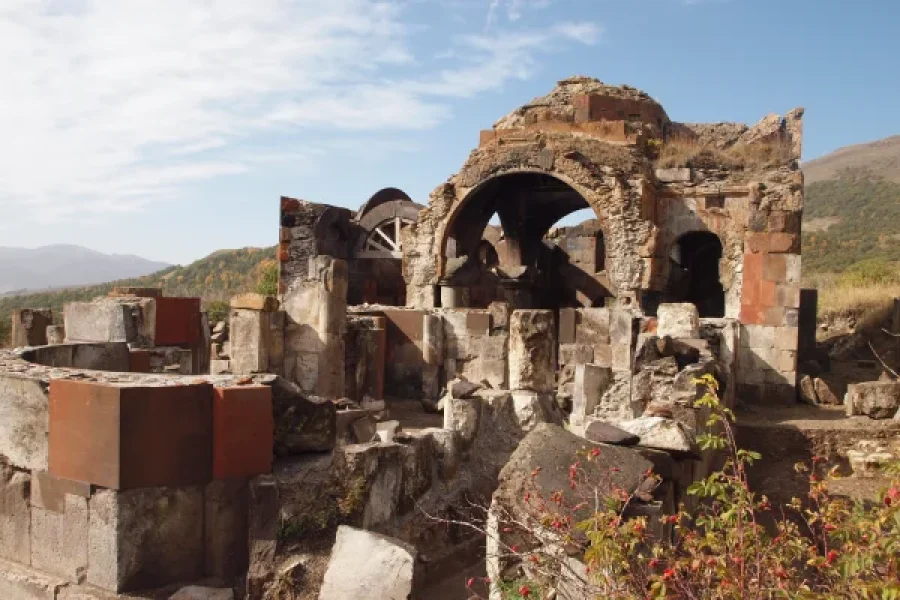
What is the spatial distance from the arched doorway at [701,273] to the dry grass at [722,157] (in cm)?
547

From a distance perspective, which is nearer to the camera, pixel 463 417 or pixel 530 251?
pixel 463 417

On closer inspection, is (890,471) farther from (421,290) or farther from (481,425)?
(421,290)

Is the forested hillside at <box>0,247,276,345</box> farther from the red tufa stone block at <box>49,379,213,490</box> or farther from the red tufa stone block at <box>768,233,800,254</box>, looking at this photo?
the red tufa stone block at <box>49,379,213,490</box>

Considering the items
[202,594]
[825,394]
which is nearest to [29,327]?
[202,594]

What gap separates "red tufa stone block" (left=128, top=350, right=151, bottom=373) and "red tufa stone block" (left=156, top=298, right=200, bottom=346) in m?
0.73

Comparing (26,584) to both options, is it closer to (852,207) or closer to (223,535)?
(223,535)

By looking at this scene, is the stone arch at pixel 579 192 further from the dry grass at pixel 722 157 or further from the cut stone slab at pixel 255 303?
the cut stone slab at pixel 255 303

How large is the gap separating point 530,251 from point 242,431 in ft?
53.9

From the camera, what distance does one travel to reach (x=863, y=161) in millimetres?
64062

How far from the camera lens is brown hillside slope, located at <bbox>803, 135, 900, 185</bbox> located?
57.6 meters

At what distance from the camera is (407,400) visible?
1046 centimetres

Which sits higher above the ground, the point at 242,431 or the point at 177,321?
the point at 177,321

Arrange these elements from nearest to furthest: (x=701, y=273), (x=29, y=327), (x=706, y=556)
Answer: (x=706, y=556)
(x=29, y=327)
(x=701, y=273)

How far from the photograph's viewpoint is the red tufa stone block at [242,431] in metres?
3.66
